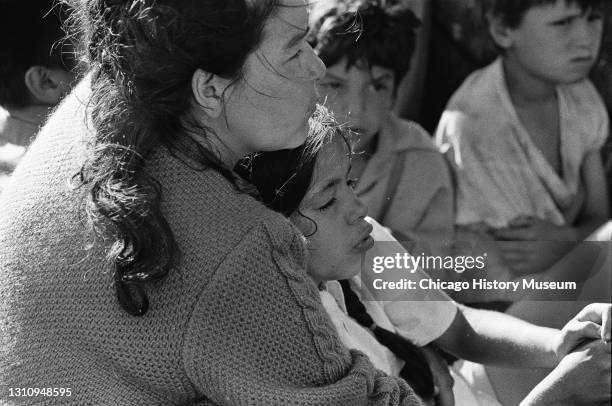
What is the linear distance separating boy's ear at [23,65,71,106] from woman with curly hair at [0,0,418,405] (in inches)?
29.9

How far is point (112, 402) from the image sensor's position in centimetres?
109

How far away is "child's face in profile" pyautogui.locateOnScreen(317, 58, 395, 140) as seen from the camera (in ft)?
7.39

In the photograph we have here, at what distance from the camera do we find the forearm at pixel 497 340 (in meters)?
1.51

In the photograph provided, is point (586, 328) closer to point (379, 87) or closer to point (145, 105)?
point (145, 105)

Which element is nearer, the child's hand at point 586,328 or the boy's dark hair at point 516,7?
the child's hand at point 586,328

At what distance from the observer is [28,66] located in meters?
1.90

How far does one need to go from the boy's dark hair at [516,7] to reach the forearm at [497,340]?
1158 mm

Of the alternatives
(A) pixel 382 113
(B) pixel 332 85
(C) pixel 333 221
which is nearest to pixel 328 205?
(C) pixel 333 221

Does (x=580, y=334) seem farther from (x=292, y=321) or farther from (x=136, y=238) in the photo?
(x=136, y=238)

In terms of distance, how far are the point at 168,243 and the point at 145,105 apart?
169 millimetres

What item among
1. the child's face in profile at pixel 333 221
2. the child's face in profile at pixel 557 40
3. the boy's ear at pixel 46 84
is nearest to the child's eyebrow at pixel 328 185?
the child's face in profile at pixel 333 221

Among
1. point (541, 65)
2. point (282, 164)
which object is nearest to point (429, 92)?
point (541, 65)

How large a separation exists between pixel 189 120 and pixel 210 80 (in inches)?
2.3

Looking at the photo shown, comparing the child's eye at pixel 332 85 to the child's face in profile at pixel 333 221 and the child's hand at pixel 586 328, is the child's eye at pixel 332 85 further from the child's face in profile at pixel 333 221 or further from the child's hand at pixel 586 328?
the child's hand at pixel 586 328
